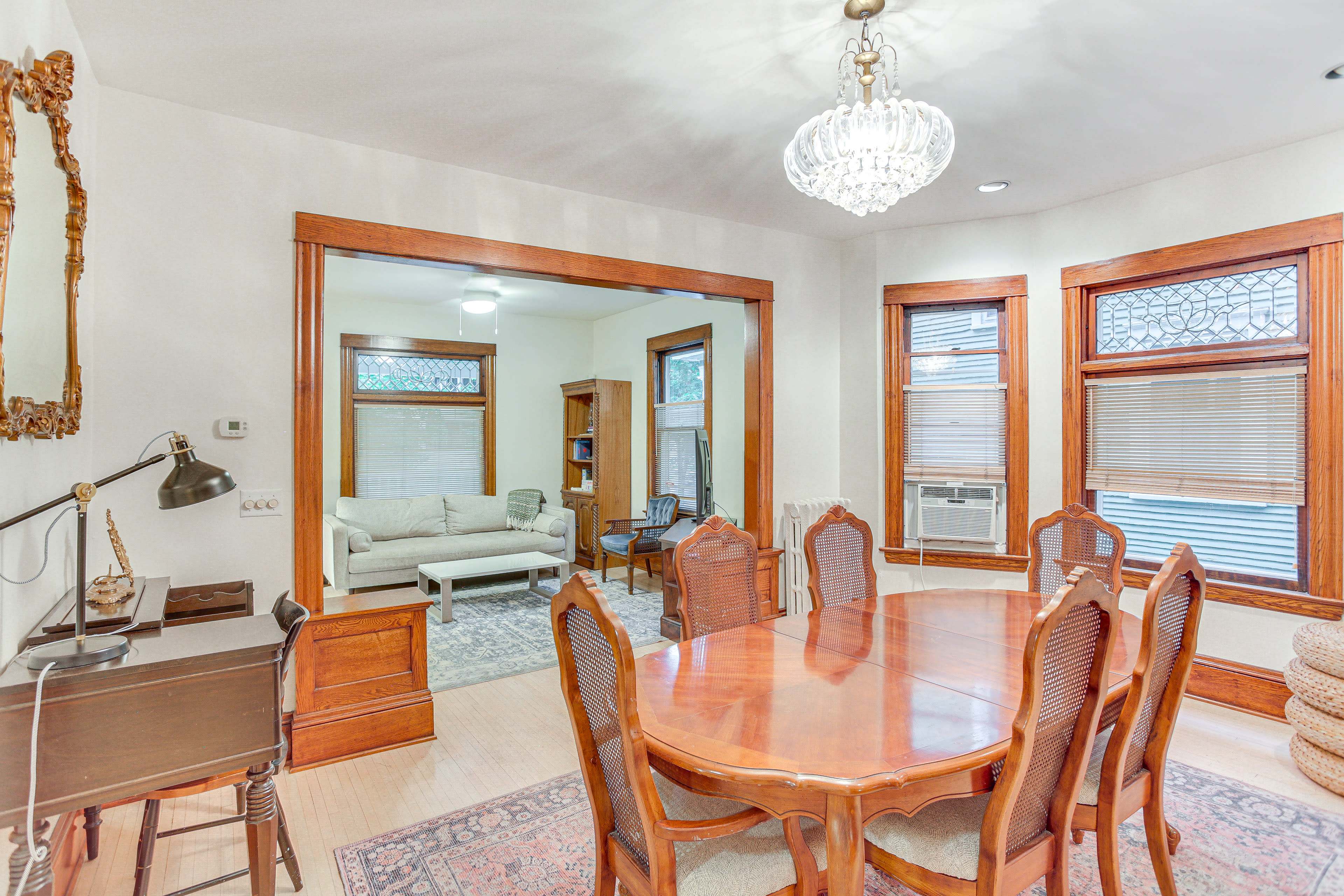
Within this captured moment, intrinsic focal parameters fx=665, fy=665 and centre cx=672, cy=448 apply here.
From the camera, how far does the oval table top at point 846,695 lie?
1.39m

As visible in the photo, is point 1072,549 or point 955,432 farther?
point 955,432

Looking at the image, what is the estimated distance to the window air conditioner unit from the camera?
13.7ft

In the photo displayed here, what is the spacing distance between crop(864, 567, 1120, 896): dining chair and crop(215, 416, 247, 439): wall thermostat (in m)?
2.76

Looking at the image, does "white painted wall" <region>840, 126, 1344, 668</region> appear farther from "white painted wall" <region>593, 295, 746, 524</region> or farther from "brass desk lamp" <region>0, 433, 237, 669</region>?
"brass desk lamp" <region>0, 433, 237, 669</region>

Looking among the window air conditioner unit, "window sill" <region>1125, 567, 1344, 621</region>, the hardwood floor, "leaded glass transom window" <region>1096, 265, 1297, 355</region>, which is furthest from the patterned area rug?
"leaded glass transom window" <region>1096, 265, 1297, 355</region>

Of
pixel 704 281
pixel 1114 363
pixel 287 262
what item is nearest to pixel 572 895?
pixel 287 262

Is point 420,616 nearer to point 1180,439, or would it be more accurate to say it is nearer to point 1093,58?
point 1093,58

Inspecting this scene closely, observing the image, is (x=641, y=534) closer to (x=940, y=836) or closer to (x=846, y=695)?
(x=846, y=695)

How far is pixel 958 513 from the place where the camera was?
13.9ft

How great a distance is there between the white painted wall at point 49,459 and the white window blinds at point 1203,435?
4.69 metres

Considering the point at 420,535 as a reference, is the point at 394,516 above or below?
above

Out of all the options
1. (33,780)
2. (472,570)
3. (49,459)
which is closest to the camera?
(33,780)

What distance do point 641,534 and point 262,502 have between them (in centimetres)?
351

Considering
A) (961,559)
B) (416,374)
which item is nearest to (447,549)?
(416,374)
